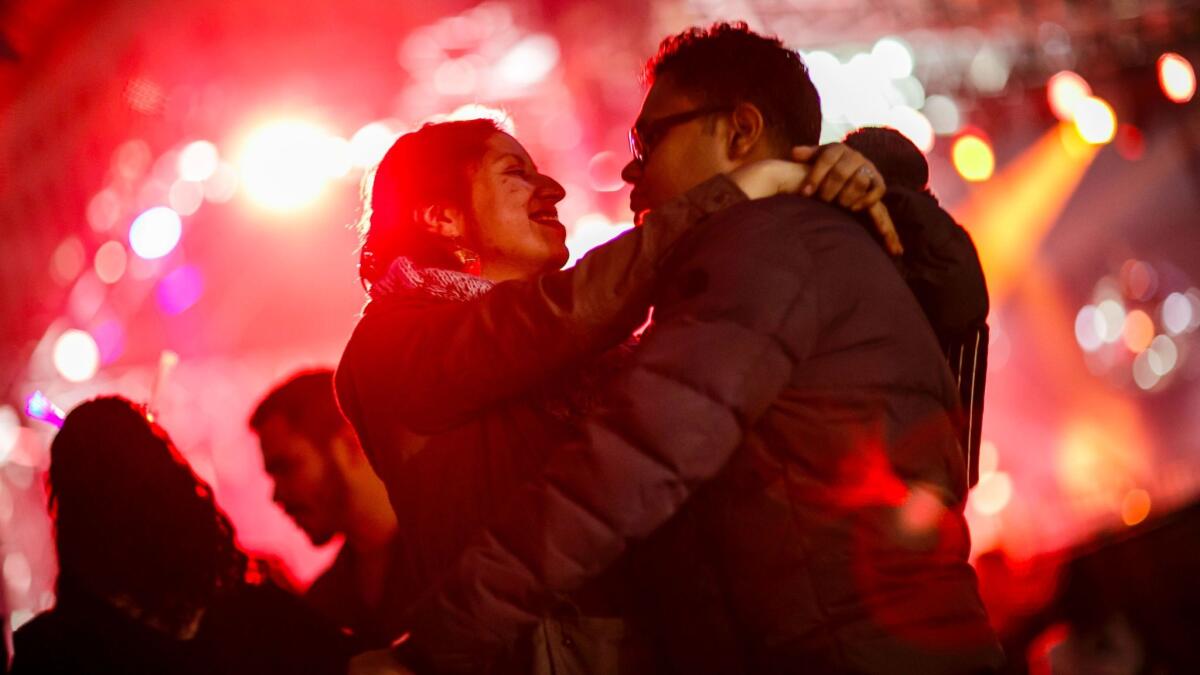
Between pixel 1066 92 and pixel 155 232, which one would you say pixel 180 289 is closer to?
pixel 155 232

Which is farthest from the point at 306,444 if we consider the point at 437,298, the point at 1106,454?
the point at 1106,454

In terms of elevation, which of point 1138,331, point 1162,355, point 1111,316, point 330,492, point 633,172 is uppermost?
point 1111,316

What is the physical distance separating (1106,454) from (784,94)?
20.0 m

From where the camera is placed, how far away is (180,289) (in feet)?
36.0

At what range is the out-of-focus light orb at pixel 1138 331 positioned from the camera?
23031 millimetres

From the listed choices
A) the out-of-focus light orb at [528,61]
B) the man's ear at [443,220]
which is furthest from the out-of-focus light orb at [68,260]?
the man's ear at [443,220]

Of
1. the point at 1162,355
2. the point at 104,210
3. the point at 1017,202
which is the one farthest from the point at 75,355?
the point at 1162,355

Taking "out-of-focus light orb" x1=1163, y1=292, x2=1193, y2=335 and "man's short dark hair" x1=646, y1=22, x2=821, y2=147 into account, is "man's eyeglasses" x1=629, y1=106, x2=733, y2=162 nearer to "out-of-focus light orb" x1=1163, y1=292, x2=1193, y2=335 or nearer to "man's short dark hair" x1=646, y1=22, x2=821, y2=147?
"man's short dark hair" x1=646, y1=22, x2=821, y2=147

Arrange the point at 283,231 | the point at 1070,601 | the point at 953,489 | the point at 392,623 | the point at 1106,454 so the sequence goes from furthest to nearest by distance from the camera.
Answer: the point at 1106,454 < the point at 283,231 < the point at 1070,601 < the point at 392,623 < the point at 953,489

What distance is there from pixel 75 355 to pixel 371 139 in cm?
328

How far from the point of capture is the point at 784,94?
228cm

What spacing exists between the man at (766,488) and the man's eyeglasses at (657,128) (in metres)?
0.45

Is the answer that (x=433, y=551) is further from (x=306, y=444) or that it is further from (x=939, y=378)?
(x=306, y=444)

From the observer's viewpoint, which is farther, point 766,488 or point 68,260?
point 68,260
